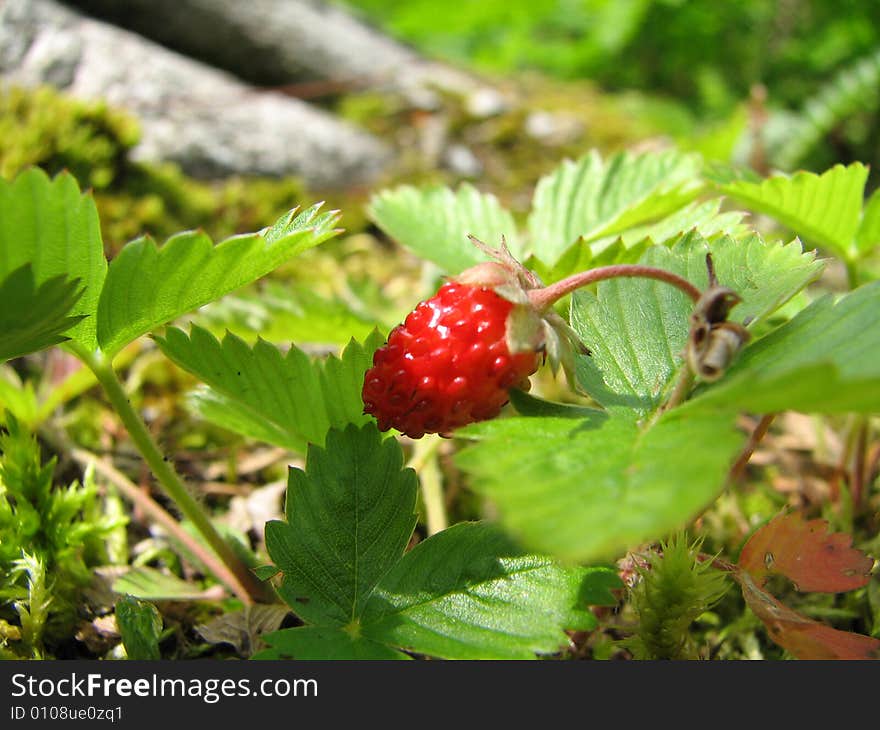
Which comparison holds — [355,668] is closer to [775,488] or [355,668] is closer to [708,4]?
[775,488]

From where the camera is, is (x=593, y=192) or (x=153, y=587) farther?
(x=593, y=192)

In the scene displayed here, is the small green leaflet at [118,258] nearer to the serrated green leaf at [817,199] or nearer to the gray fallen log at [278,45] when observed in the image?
the serrated green leaf at [817,199]

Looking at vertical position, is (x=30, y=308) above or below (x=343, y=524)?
above

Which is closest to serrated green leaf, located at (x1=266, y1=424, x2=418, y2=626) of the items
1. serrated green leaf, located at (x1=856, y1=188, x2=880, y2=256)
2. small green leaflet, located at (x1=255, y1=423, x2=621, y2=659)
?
small green leaflet, located at (x1=255, y1=423, x2=621, y2=659)

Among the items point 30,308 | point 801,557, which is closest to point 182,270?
point 30,308

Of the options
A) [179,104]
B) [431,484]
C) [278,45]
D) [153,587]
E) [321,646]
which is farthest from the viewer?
[278,45]

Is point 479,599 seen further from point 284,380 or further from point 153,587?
point 153,587

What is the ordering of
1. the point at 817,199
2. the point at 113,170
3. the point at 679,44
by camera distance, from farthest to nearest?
the point at 679,44
the point at 113,170
the point at 817,199
